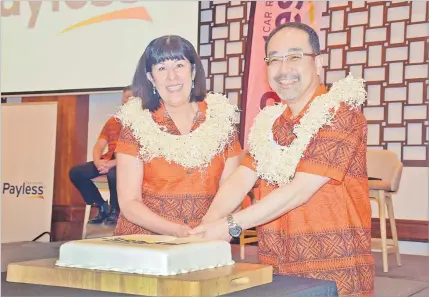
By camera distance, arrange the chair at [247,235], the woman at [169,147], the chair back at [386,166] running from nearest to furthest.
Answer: the woman at [169,147] → the chair back at [386,166] → the chair at [247,235]

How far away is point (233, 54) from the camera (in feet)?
19.7

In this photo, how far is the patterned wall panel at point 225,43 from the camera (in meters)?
5.95

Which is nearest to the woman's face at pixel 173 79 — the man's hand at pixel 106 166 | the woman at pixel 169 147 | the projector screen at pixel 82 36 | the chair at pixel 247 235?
the woman at pixel 169 147

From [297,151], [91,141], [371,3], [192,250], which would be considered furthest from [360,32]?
[192,250]

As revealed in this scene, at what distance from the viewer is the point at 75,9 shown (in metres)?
5.32

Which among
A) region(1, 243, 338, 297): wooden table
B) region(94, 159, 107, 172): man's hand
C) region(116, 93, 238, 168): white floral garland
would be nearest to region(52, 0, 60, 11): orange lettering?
region(94, 159, 107, 172): man's hand

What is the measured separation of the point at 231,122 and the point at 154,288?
1186 mm

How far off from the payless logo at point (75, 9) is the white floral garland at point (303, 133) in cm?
366

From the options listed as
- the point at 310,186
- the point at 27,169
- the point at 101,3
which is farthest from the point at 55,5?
the point at 310,186

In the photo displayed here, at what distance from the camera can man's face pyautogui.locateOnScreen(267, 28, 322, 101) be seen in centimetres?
164

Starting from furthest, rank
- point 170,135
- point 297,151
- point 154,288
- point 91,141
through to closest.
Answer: point 91,141 < point 170,135 < point 297,151 < point 154,288

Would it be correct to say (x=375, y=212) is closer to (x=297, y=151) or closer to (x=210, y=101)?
(x=210, y=101)

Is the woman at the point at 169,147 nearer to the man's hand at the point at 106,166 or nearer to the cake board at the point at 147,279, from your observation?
the cake board at the point at 147,279

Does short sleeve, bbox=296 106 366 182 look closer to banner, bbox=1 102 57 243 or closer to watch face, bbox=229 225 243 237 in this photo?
watch face, bbox=229 225 243 237
